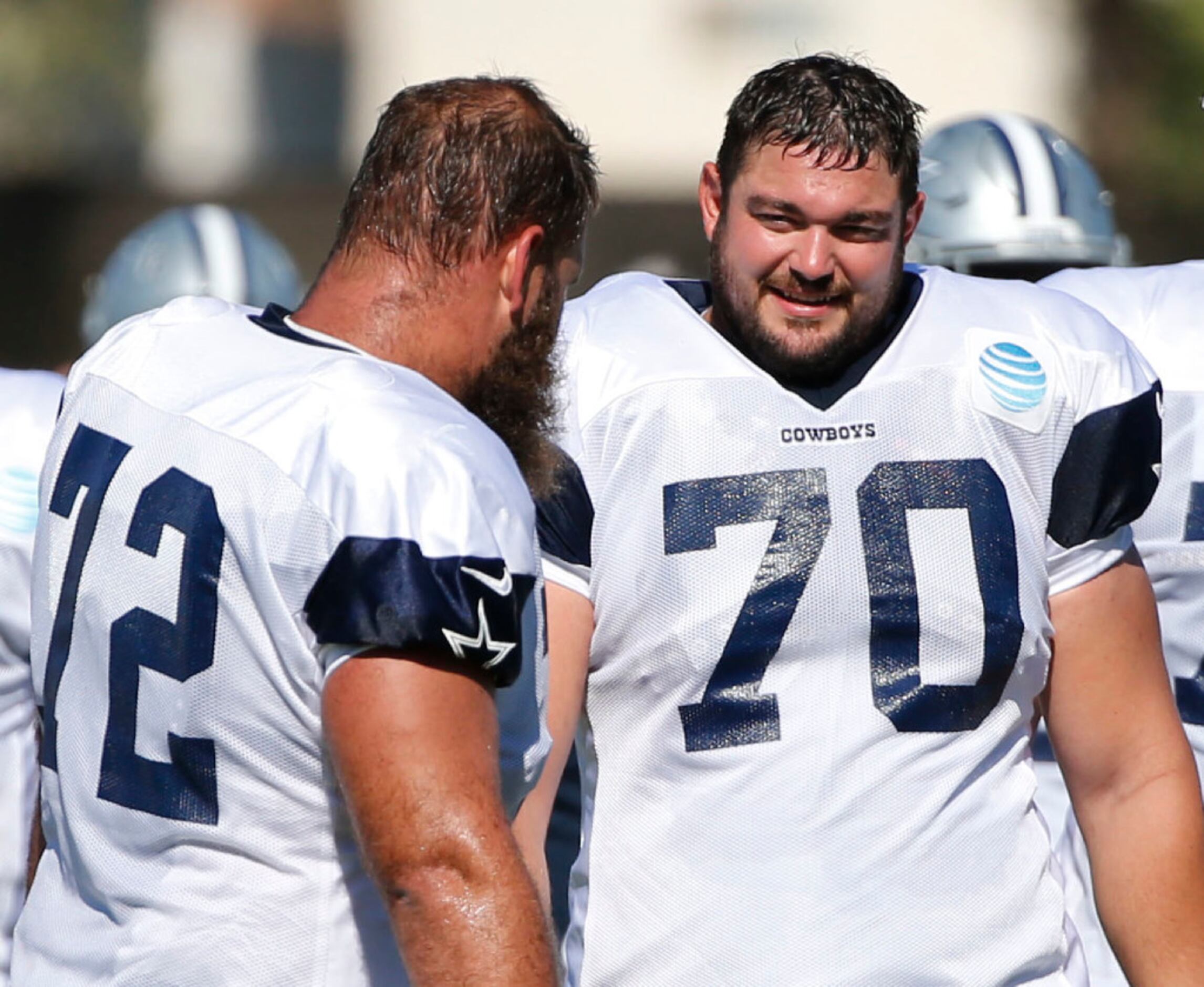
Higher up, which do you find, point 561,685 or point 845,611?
point 845,611


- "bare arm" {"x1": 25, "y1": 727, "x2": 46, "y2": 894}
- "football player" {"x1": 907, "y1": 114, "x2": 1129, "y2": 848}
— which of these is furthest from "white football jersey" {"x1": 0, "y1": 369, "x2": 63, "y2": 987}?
"football player" {"x1": 907, "y1": 114, "x2": 1129, "y2": 848}

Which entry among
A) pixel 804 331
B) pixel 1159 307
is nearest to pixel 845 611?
pixel 804 331

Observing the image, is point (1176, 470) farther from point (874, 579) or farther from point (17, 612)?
point (17, 612)

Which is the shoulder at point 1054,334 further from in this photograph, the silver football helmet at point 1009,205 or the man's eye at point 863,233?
the silver football helmet at point 1009,205

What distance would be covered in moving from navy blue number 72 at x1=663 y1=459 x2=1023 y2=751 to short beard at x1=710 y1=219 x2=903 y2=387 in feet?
0.52

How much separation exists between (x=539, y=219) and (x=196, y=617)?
608 millimetres

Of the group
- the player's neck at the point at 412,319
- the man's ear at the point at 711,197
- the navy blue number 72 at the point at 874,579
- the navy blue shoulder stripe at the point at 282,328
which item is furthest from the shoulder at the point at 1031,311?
the navy blue shoulder stripe at the point at 282,328

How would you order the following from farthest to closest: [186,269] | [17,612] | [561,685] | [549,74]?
1. [549,74]
2. [186,269]
3. [17,612]
4. [561,685]

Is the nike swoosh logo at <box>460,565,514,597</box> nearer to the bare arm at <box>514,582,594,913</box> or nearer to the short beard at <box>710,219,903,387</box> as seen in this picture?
the bare arm at <box>514,582,594,913</box>

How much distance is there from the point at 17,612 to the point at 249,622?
4.47 feet

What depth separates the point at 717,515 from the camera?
9.96 feet

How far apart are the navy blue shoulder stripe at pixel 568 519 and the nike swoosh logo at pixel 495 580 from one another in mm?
776

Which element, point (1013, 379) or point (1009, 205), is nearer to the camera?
point (1013, 379)

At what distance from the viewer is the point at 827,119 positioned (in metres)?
3.10
